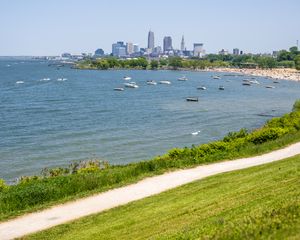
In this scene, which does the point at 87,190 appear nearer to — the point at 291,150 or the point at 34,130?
the point at 291,150

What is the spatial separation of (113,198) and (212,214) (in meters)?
7.75

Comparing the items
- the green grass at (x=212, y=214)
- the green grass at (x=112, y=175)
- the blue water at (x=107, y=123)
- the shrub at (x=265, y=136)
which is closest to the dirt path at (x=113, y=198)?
the green grass at (x=112, y=175)

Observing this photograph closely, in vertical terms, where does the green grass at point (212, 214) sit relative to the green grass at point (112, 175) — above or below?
above

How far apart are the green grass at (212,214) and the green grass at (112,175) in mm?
3764

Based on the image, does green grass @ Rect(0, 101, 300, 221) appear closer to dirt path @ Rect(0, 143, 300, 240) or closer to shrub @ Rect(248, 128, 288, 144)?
shrub @ Rect(248, 128, 288, 144)

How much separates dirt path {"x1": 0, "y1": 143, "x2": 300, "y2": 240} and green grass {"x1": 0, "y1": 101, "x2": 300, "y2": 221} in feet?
2.14

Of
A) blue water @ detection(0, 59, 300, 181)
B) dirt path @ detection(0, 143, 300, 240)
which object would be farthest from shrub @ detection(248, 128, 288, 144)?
blue water @ detection(0, 59, 300, 181)

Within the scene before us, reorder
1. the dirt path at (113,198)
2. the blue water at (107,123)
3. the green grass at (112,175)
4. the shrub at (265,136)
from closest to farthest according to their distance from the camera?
the dirt path at (113,198) < the green grass at (112,175) < the shrub at (265,136) < the blue water at (107,123)

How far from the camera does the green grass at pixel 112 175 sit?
848 inches

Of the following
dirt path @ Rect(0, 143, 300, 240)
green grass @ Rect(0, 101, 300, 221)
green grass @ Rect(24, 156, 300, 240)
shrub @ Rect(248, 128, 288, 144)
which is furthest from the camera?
shrub @ Rect(248, 128, 288, 144)

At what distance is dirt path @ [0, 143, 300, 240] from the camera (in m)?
18.7

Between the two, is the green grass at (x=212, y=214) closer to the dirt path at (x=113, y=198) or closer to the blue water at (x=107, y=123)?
the dirt path at (x=113, y=198)

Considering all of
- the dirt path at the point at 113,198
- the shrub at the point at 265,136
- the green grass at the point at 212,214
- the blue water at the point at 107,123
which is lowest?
the blue water at the point at 107,123

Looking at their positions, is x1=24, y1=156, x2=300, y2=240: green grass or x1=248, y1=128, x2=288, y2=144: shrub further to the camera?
x1=248, y1=128, x2=288, y2=144: shrub
